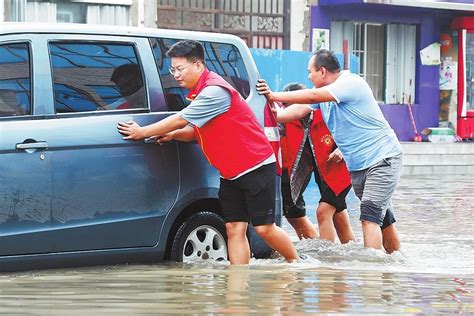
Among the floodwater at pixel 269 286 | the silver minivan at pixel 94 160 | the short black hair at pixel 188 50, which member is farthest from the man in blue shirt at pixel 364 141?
the short black hair at pixel 188 50

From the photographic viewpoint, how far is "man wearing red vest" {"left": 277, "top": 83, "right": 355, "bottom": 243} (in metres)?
11.0

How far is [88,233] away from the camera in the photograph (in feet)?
28.1

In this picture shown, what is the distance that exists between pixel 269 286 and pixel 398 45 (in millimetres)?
22779

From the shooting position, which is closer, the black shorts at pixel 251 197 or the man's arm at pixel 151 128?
the man's arm at pixel 151 128

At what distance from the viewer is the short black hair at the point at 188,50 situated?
29.0 ft

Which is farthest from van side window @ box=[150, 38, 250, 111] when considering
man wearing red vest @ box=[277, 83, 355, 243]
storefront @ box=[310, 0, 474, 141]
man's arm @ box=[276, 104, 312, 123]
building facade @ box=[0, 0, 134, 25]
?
storefront @ box=[310, 0, 474, 141]

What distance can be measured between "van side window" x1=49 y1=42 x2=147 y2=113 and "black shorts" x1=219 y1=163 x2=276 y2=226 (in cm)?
78

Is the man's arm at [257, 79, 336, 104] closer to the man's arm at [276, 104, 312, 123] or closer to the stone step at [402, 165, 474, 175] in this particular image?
the man's arm at [276, 104, 312, 123]

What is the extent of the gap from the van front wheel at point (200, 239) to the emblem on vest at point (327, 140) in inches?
77.8

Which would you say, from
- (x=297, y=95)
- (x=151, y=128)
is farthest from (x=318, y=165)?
(x=151, y=128)

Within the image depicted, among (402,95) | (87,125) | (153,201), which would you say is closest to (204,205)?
(153,201)

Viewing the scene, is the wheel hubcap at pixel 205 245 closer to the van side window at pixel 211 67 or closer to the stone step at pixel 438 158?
the van side window at pixel 211 67

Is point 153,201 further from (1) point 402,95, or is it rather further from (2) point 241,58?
(1) point 402,95

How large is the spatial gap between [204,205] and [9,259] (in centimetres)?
157
